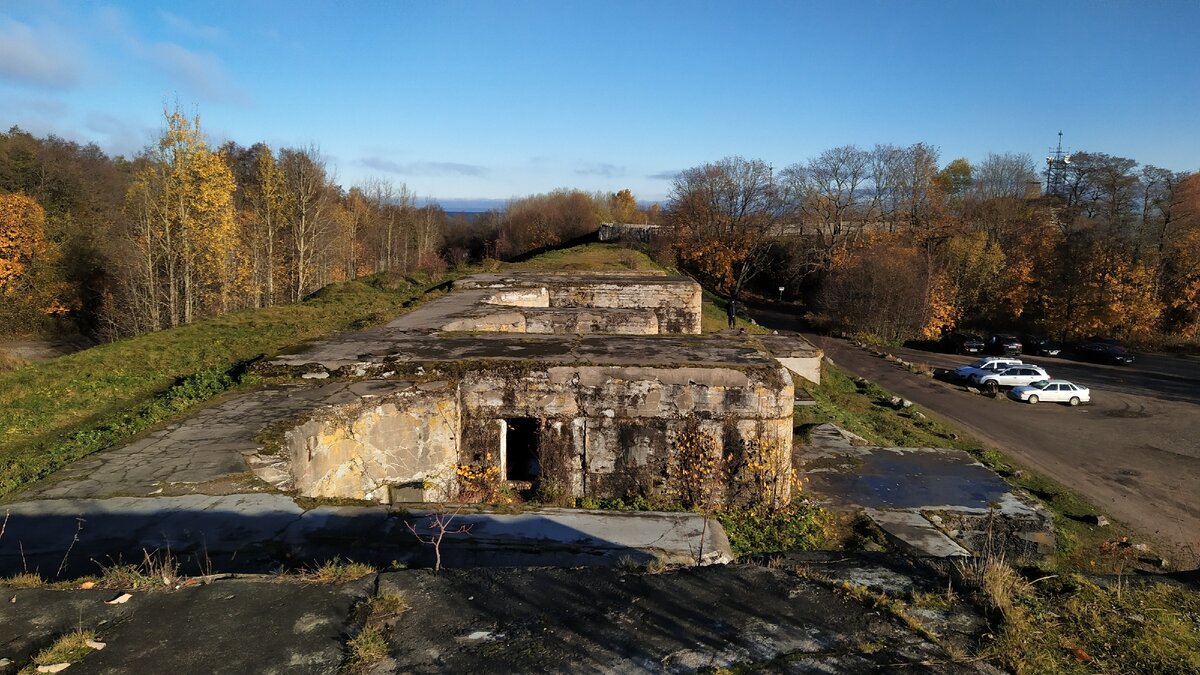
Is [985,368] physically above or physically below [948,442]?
above

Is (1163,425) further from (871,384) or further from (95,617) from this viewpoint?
(95,617)

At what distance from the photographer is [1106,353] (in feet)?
87.6

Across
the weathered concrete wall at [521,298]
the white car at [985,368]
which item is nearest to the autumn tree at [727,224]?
the white car at [985,368]

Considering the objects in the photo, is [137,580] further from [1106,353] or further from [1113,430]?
[1106,353]

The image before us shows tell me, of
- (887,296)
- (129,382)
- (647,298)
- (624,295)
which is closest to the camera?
(129,382)

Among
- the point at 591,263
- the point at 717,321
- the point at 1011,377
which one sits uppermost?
the point at 591,263

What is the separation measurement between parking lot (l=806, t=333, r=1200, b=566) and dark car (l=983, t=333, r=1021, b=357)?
1.60m

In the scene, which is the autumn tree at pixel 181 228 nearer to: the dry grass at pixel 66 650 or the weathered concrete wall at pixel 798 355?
the weathered concrete wall at pixel 798 355

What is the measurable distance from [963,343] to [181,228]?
3143 cm

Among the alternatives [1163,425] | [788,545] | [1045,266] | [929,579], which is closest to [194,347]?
[788,545]

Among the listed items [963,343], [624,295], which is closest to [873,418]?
[624,295]

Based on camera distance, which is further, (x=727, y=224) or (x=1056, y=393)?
(x=727, y=224)

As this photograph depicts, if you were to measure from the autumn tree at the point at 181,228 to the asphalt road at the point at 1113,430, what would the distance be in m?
22.6

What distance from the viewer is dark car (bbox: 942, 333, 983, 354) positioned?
92.9 ft
